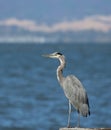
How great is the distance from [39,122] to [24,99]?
10081 mm

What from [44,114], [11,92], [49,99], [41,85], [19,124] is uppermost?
[41,85]

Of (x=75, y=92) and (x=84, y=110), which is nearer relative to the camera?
(x=84, y=110)

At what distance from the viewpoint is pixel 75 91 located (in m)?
15.8

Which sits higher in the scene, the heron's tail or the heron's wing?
the heron's wing

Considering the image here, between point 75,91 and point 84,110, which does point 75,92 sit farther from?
point 84,110

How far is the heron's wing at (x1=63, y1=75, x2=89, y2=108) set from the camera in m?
15.7

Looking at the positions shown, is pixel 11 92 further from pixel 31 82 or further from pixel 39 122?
pixel 39 122

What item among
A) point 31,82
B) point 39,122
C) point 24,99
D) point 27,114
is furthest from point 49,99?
point 31,82

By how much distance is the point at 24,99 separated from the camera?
41.3m

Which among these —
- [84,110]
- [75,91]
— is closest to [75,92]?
[75,91]

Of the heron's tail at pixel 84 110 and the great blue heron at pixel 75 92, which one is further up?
the great blue heron at pixel 75 92

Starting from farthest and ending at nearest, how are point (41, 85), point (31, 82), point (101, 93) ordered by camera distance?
point (31, 82), point (41, 85), point (101, 93)

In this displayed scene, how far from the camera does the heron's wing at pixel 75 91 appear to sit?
15.7 metres

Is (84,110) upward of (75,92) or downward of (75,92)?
downward
